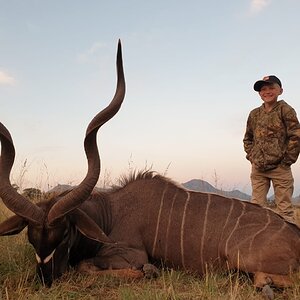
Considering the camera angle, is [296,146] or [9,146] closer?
[9,146]

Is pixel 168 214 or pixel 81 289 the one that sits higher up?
pixel 168 214

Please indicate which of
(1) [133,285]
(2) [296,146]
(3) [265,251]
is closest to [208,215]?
(3) [265,251]

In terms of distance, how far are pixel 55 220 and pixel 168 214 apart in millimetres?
1054

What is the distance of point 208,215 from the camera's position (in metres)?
3.71

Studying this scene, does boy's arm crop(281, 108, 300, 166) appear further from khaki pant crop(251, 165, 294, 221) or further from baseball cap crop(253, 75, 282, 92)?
baseball cap crop(253, 75, 282, 92)

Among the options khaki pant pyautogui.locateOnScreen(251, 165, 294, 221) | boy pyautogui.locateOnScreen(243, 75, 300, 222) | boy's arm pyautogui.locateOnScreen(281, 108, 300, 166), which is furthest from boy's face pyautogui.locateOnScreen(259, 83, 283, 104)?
khaki pant pyautogui.locateOnScreen(251, 165, 294, 221)

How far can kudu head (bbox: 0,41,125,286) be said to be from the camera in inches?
122

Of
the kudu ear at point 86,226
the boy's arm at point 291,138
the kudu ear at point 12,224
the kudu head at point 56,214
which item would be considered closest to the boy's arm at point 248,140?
the boy's arm at point 291,138

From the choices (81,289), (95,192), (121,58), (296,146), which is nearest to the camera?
(81,289)

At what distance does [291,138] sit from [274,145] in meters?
0.19

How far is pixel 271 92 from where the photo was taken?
16.1 feet

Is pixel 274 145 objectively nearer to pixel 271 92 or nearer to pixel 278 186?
pixel 278 186

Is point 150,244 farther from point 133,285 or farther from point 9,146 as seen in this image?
point 9,146

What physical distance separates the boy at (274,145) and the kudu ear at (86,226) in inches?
88.5
